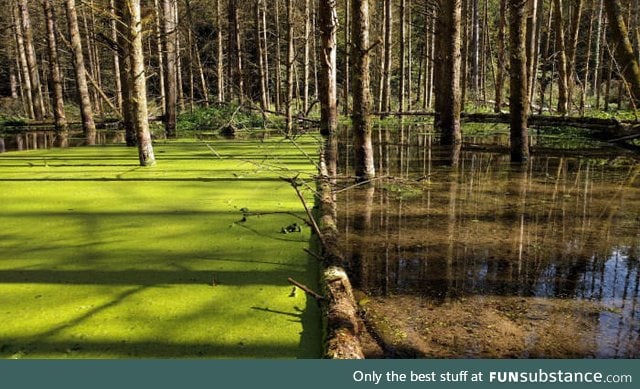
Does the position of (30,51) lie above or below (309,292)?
above

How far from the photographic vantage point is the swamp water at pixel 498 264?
3.26 meters

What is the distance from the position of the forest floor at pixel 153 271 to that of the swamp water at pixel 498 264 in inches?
26.3

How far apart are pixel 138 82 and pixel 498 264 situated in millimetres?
7221

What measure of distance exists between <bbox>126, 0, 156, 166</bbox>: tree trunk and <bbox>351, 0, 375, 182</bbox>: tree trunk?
3.87 meters

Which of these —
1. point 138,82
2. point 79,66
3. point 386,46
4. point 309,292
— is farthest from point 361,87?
point 386,46

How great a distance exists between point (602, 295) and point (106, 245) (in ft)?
13.5

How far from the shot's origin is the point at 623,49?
1052 centimetres

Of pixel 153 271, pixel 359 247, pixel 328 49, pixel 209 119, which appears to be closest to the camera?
pixel 153 271

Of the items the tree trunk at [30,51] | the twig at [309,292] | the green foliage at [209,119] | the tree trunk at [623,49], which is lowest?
the twig at [309,292]

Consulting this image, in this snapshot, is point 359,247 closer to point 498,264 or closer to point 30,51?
point 498,264

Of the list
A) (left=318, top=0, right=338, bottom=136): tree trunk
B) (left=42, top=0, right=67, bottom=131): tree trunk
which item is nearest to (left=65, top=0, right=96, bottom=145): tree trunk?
(left=42, top=0, right=67, bottom=131): tree trunk

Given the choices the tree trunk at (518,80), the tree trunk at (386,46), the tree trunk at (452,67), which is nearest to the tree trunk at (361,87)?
the tree trunk at (518,80)

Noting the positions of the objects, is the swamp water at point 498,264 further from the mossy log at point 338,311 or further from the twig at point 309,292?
the twig at point 309,292

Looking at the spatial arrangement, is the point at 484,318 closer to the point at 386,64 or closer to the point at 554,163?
the point at 554,163
